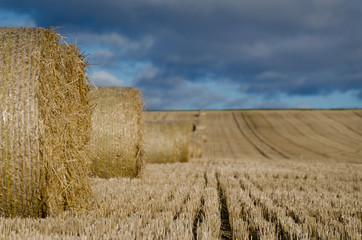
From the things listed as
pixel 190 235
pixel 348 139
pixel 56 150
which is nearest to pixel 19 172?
pixel 56 150

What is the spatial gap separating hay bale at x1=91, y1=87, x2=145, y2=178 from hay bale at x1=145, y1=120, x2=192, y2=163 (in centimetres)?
289

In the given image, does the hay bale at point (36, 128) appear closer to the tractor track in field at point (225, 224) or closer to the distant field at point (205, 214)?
the distant field at point (205, 214)

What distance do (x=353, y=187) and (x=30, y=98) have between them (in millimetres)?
6104

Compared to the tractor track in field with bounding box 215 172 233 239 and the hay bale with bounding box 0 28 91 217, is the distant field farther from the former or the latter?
the hay bale with bounding box 0 28 91 217

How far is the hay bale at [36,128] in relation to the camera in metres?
3.23

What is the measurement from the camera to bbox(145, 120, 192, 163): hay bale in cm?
909

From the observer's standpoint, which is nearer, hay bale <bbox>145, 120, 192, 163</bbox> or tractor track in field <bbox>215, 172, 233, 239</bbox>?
tractor track in field <bbox>215, 172, 233, 239</bbox>

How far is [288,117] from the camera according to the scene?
34.4m

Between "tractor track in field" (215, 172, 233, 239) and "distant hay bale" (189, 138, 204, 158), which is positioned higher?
"distant hay bale" (189, 138, 204, 158)

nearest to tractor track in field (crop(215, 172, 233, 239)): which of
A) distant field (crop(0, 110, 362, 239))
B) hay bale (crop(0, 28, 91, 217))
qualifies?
distant field (crop(0, 110, 362, 239))

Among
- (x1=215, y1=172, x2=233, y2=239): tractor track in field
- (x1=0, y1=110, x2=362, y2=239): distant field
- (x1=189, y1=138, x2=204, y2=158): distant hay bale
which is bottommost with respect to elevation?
(x1=215, y1=172, x2=233, y2=239): tractor track in field

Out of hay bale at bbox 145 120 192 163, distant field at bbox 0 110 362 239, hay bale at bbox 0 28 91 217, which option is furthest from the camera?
hay bale at bbox 145 120 192 163

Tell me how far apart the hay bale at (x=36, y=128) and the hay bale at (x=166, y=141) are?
5.38m

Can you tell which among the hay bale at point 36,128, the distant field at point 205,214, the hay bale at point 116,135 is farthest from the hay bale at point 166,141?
the hay bale at point 36,128
